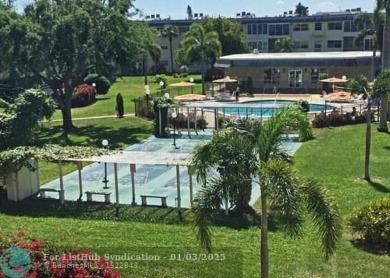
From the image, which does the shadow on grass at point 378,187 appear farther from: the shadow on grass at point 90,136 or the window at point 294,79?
the window at point 294,79

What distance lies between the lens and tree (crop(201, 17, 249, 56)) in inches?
2721

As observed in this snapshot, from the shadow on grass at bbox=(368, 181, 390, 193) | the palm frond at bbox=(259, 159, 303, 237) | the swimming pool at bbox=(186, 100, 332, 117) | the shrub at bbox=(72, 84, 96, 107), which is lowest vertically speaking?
the shadow on grass at bbox=(368, 181, 390, 193)

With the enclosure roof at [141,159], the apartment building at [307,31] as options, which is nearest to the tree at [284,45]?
the apartment building at [307,31]

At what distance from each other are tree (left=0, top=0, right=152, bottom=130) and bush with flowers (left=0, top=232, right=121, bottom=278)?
23.3m

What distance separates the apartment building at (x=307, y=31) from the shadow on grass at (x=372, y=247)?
2383 inches

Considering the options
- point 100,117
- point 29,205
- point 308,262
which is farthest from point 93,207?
point 100,117

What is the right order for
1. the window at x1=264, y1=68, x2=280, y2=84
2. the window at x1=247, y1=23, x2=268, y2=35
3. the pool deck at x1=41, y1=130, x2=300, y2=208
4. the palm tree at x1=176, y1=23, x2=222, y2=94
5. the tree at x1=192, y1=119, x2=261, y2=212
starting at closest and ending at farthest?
the tree at x1=192, y1=119, x2=261, y2=212 < the pool deck at x1=41, y1=130, x2=300, y2=208 < the window at x1=264, y1=68, x2=280, y2=84 < the palm tree at x1=176, y1=23, x2=222, y2=94 < the window at x1=247, y1=23, x2=268, y2=35

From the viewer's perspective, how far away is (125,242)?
1507 cm

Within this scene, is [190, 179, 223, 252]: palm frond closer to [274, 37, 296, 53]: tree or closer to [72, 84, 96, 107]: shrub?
[72, 84, 96, 107]: shrub

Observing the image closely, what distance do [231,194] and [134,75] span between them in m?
66.1

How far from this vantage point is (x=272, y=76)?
54.2 meters

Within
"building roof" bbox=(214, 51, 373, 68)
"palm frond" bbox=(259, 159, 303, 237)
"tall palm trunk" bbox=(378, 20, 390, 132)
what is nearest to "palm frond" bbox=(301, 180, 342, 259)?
"palm frond" bbox=(259, 159, 303, 237)

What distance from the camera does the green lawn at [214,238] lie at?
13.1 meters

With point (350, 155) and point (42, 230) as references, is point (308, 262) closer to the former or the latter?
point (42, 230)
